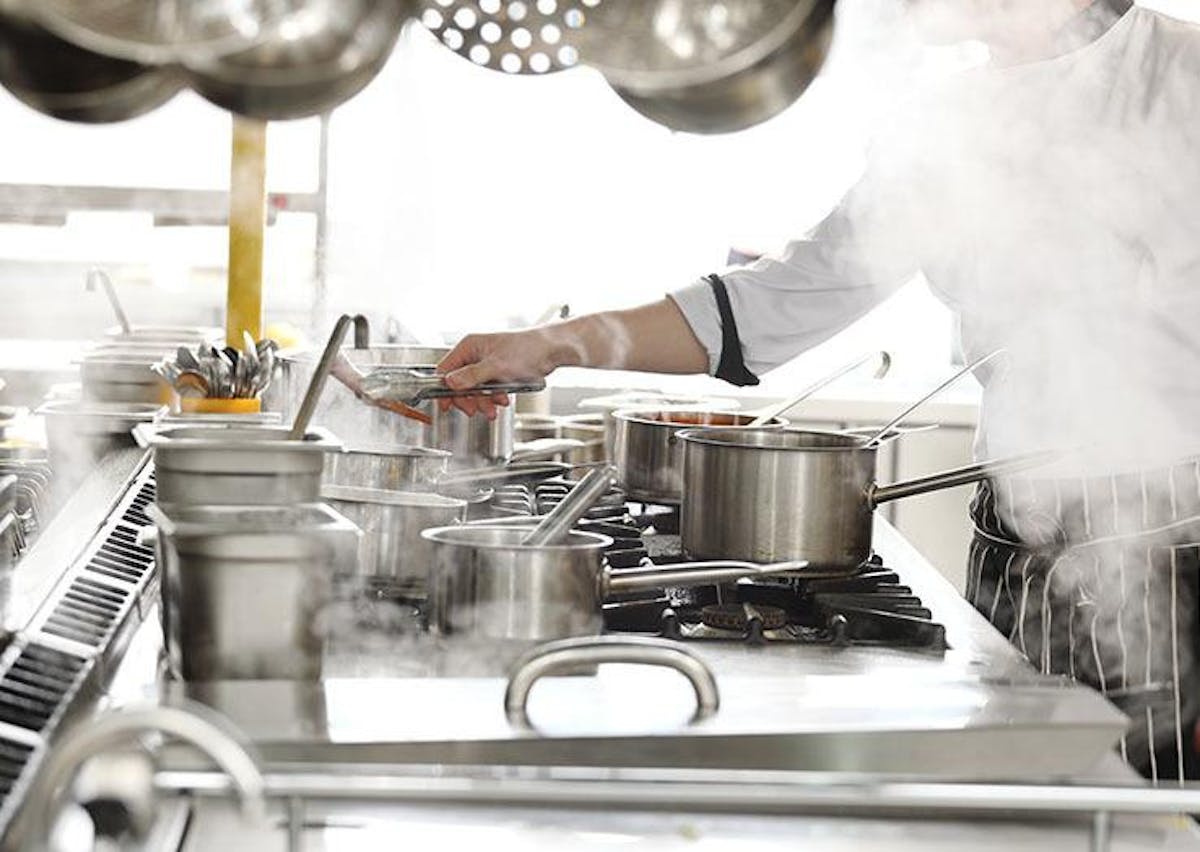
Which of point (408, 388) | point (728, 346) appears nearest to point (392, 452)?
point (408, 388)

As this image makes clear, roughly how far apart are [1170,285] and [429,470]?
104cm

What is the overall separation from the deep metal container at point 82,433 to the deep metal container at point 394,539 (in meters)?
0.60

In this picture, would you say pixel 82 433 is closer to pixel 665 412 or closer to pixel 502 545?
pixel 665 412

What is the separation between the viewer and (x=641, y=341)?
98.0 inches

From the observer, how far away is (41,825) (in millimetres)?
832

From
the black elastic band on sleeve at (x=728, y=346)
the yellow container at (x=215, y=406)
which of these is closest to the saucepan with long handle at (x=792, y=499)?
the yellow container at (x=215, y=406)

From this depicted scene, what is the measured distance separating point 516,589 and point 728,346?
1.09 metres

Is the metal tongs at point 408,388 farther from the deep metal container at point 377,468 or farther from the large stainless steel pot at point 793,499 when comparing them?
the large stainless steel pot at point 793,499

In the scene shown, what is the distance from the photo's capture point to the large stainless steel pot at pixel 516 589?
4.98 feet

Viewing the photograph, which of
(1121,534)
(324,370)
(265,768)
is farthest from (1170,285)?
(265,768)

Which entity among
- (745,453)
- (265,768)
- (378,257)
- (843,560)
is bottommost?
(265,768)

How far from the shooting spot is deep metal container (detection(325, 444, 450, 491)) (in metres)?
1.89

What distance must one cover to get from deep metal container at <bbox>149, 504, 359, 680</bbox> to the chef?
84cm

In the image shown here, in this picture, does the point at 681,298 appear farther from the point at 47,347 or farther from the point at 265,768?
the point at 47,347
